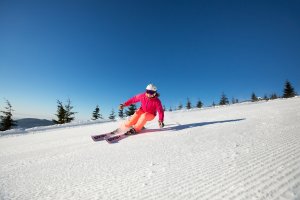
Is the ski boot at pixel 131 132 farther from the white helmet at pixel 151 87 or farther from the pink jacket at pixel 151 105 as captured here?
the white helmet at pixel 151 87

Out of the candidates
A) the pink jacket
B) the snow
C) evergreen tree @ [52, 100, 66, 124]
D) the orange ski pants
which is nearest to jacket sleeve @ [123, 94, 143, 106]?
the pink jacket

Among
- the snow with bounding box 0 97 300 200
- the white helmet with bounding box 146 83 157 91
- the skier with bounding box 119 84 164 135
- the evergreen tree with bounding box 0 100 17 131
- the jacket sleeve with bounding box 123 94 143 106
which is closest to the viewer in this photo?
the snow with bounding box 0 97 300 200

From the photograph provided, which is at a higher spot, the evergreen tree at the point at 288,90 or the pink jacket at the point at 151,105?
the evergreen tree at the point at 288,90

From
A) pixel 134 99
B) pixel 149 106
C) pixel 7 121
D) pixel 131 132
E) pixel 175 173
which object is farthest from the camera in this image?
pixel 7 121

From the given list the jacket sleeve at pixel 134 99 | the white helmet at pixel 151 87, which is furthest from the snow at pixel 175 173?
the jacket sleeve at pixel 134 99

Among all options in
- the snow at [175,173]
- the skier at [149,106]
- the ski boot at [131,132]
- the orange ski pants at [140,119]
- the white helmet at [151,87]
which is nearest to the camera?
the snow at [175,173]

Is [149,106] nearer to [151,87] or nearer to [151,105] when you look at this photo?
[151,105]

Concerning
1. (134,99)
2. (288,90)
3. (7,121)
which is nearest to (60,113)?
(7,121)

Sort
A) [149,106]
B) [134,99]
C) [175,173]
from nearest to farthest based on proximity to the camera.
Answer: [175,173] < [149,106] < [134,99]

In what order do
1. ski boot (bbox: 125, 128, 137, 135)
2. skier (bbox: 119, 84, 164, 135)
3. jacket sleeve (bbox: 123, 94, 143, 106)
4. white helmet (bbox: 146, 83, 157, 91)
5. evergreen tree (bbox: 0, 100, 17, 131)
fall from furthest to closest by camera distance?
evergreen tree (bbox: 0, 100, 17, 131) → jacket sleeve (bbox: 123, 94, 143, 106) → white helmet (bbox: 146, 83, 157, 91) → skier (bbox: 119, 84, 164, 135) → ski boot (bbox: 125, 128, 137, 135)

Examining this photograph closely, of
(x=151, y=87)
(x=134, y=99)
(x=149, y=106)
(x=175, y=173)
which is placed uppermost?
(x=151, y=87)

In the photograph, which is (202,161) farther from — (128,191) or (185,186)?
(128,191)

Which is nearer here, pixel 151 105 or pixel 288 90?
pixel 151 105

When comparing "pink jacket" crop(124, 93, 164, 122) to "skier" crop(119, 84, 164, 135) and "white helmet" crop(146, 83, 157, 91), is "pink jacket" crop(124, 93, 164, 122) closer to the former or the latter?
"skier" crop(119, 84, 164, 135)
